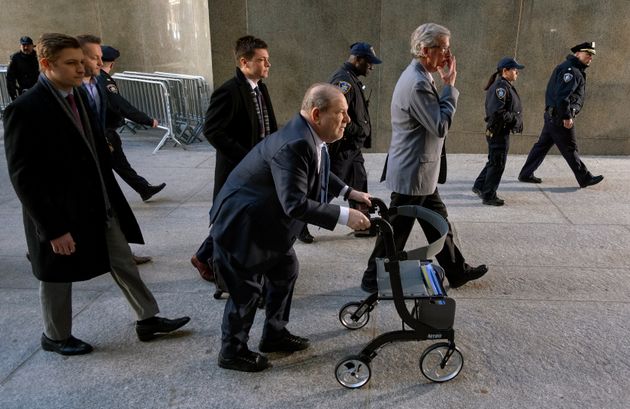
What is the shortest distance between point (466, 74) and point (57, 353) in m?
7.29

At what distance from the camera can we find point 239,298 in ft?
9.39

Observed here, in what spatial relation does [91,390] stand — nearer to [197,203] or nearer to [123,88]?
[197,203]

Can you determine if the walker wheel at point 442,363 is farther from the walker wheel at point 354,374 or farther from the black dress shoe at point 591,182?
the black dress shoe at point 591,182

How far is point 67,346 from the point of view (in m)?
3.16

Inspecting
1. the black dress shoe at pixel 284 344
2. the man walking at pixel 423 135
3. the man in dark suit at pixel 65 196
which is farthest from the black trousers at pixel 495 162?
the man in dark suit at pixel 65 196

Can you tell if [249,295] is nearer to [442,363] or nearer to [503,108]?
[442,363]

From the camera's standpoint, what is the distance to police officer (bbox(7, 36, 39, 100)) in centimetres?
945

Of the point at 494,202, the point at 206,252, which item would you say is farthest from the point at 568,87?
the point at 206,252

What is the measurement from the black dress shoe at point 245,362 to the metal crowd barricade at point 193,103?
715 cm

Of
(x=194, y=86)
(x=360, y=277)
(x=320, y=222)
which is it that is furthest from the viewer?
(x=194, y=86)

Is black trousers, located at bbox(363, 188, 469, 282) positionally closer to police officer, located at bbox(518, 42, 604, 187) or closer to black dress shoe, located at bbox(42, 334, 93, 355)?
black dress shoe, located at bbox(42, 334, 93, 355)

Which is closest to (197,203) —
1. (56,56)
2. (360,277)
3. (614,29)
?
(360,277)

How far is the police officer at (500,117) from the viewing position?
578 cm

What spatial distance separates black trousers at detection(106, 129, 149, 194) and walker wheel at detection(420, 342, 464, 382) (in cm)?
404
